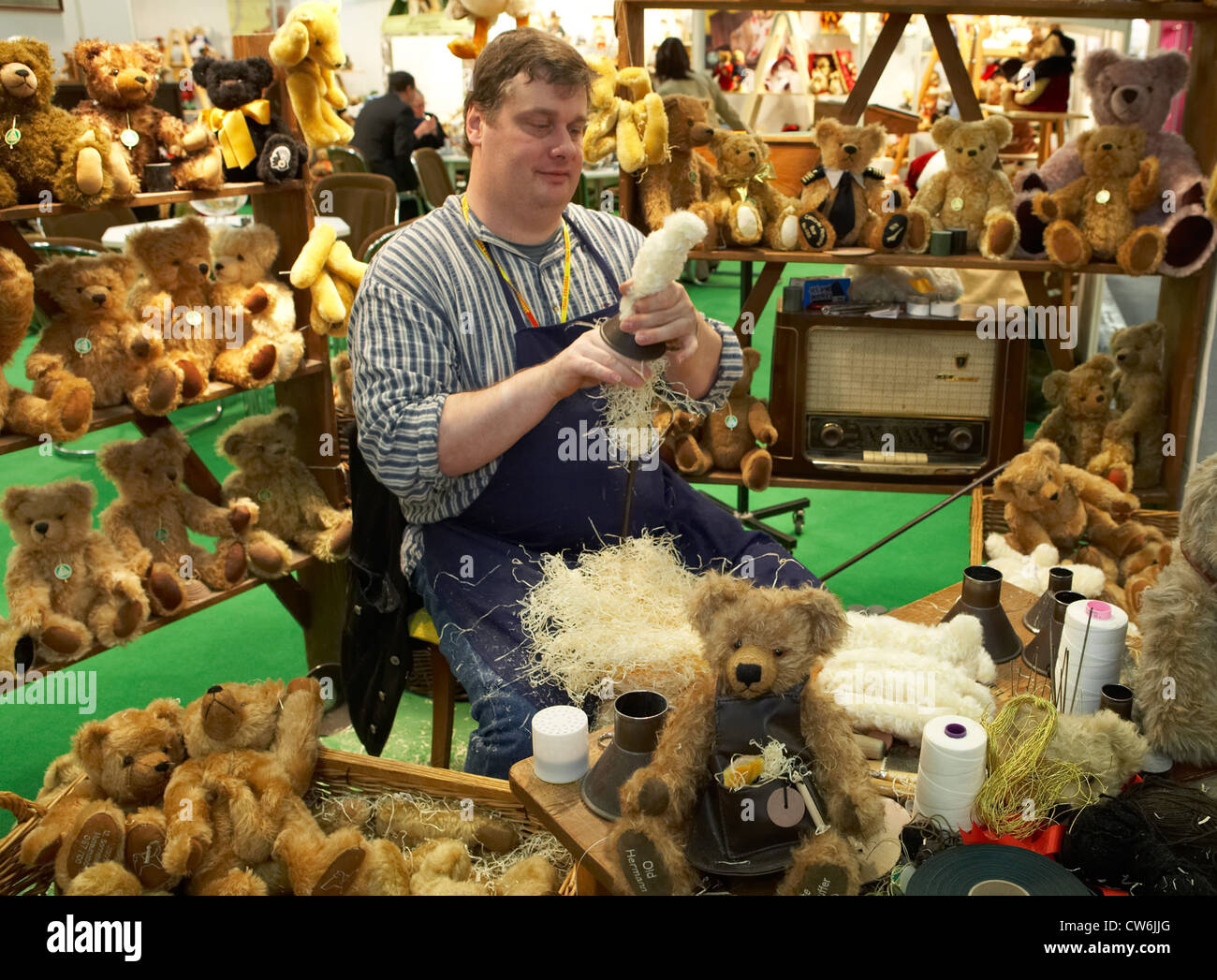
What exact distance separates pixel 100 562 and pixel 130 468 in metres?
0.26

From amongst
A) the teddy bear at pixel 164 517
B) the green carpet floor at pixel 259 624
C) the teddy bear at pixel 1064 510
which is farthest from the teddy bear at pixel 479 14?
the teddy bear at pixel 1064 510

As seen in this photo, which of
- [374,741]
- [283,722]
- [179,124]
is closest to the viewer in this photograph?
[283,722]

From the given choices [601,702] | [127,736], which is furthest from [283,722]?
[601,702]

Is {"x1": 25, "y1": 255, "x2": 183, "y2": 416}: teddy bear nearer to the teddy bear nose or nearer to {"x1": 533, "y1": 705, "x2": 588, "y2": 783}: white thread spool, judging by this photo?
{"x1": 533, "y1": 705, "x2": 588, "y2": 783}: white thread spool

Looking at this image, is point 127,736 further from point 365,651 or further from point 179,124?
point 179,124

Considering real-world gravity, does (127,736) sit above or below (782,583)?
below

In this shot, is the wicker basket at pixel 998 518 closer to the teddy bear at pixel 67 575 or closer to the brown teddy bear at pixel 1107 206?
the brown teddy bear at pixel 1107 206

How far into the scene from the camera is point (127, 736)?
177 centimetres

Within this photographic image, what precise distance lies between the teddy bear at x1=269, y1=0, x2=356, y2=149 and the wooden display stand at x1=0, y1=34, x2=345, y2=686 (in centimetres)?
6

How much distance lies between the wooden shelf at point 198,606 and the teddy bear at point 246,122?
3.19ft

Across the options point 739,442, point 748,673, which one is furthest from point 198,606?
point 748,673

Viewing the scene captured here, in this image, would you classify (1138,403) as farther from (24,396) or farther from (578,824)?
(24,396)

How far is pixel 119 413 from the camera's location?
2.39 m

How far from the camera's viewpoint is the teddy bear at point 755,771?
1.14m
